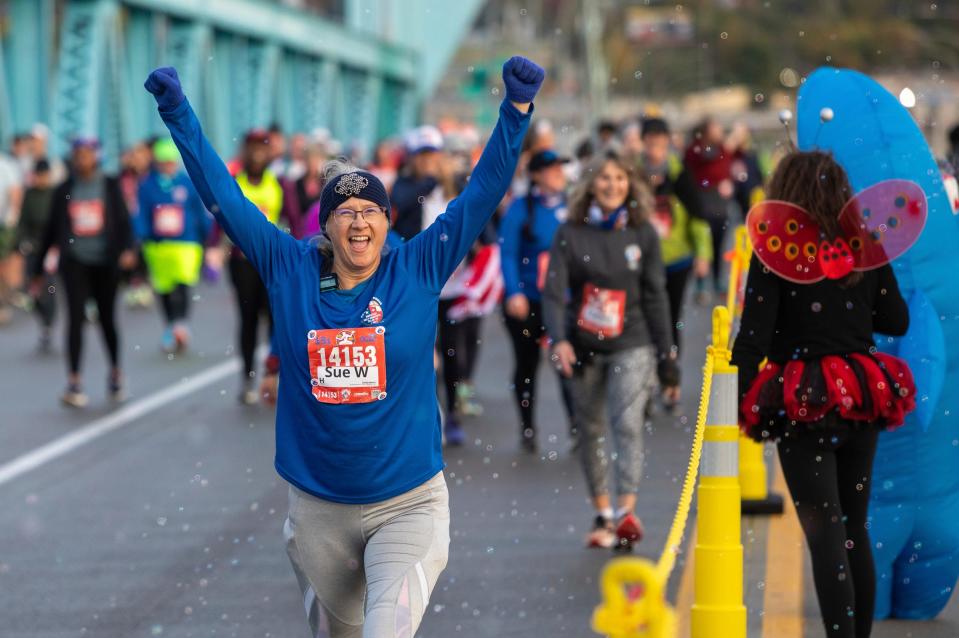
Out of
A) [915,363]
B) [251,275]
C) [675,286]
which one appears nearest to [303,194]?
[251,275]

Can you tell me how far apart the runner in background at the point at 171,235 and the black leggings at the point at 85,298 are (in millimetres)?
3456

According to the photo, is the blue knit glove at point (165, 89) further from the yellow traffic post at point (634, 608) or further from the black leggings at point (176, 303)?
the black leggings at point (176, 303)

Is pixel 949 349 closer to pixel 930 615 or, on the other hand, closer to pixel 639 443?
pixel 930 615

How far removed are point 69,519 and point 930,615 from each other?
14.7 feet

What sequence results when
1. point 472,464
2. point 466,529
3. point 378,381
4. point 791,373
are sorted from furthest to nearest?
point 472,464 < point 466,529 < point 791,373 < point 378,381

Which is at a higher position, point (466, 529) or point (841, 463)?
point (841, 463)

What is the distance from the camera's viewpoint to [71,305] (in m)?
13.5

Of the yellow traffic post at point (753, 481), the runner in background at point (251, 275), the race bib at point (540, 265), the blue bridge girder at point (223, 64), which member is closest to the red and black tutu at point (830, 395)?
the yellow traffic post at point (753, 481)

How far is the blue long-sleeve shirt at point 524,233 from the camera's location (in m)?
10.7

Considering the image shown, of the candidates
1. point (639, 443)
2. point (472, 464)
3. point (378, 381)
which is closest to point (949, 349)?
point (639, 443)

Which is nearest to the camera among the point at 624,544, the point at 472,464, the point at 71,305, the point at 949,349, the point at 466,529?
the point at 949,349

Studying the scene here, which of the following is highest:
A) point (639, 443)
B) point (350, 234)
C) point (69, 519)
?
point (350, 234)

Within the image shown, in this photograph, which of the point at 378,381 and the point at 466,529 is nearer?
the point at 378,381

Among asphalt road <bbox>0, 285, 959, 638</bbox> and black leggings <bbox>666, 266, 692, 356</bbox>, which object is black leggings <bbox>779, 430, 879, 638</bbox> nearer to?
asphalt road <bbox>0, 285, 959, 638</bbox>
